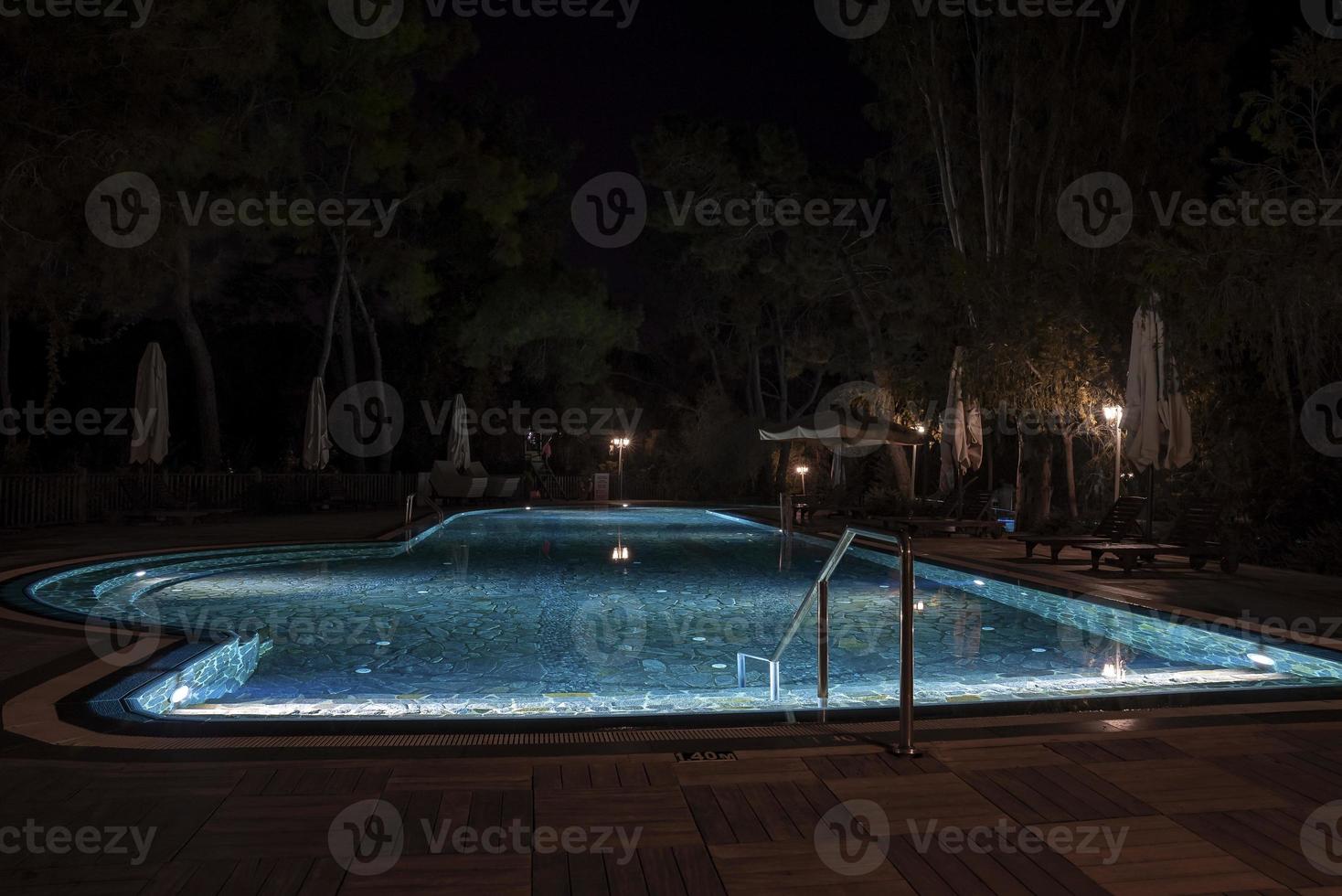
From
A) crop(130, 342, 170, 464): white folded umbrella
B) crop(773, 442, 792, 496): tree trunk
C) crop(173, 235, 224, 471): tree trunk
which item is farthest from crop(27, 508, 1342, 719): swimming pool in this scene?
crop(773, 442, 792, 496): tree trunk

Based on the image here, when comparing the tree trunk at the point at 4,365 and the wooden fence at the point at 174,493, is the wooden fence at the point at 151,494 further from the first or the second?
the tree trunk at the point at 4,365

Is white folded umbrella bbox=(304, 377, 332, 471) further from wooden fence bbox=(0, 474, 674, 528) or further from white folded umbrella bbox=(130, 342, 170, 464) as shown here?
white folded umbrella bbox=(130, 342, 170, 464)

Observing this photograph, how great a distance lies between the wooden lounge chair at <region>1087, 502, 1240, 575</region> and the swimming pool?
1227 millimetres

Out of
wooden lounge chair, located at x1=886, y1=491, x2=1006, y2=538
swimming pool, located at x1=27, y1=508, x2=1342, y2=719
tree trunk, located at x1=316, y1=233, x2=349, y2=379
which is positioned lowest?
swimming pool, located at x1=27, y1=508, x2=1342, y2=719

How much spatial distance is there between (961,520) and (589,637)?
26.2ft

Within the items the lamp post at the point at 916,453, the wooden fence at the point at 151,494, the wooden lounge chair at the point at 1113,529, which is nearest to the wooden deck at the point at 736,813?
the wooden lounge chair at the point at 1113,529

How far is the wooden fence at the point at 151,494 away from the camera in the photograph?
12.9m

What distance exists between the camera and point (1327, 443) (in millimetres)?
10289

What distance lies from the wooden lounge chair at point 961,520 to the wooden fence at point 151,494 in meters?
10.6

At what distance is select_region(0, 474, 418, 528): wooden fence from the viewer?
12945 millimetres

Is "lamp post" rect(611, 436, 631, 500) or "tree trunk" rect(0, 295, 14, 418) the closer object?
"tree trunk" rect(0, 295, 14, 418)

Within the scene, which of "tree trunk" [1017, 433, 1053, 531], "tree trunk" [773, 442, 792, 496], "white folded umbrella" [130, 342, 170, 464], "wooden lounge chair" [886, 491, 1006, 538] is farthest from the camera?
"tree trunk" [773, 442, 792, 496]

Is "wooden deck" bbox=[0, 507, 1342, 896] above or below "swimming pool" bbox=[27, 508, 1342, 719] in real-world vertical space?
above

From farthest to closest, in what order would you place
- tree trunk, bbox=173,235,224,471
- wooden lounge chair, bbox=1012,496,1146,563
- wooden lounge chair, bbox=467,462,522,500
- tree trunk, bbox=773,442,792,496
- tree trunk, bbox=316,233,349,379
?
tree trunk, bbox=773,442,792,496 < wooden lounge chair, bbox=467,462,522,500 < tree trunk, bbox=316,233,349,379 < tree trunk, bbox=173,235,224,471 < wooden lounge chair, bbox=1012,496,1146,563
